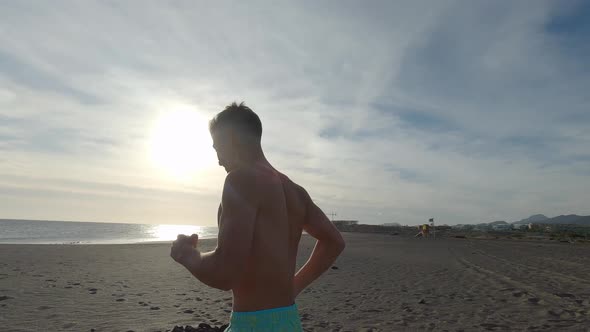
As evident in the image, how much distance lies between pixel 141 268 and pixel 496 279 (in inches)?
516

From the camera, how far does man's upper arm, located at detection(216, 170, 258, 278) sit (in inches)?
65.4

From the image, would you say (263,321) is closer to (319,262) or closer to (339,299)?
(319,262)

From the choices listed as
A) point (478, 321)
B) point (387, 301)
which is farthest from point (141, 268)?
point (478, 321)

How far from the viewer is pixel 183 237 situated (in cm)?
184

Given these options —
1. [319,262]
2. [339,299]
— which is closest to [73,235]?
[339,299]

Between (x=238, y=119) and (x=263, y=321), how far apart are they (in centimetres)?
95

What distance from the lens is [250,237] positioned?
5.59 feet

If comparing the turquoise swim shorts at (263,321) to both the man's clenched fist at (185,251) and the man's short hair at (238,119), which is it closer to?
the man's clenched fist at (185,251)

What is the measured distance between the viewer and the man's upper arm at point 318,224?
7.15ft

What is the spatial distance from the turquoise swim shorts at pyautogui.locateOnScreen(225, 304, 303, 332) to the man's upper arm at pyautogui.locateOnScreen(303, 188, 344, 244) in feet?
1.51

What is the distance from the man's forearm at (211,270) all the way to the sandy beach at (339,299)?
21.4 feet

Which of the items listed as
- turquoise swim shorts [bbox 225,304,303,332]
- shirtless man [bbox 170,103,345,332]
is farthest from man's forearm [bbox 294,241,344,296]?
turquoise swim shorts [bbox 225,304,303,332]

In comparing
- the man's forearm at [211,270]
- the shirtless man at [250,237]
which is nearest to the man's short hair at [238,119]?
the shirtless man at [250,237]

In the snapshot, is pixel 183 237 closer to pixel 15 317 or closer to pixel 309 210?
pixel 309 210
